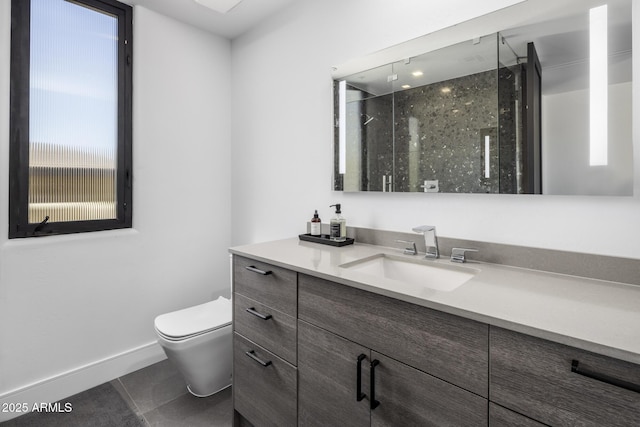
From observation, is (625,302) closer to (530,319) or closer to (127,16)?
(530,319)

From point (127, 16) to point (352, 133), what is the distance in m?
1.73

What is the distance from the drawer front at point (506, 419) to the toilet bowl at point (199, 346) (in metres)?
1.45

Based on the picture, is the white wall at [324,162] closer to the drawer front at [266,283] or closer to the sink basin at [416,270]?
the sink basin at [416,270]

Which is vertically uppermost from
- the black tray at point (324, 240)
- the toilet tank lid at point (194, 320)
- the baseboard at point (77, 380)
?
the black tray at point (324, 240)

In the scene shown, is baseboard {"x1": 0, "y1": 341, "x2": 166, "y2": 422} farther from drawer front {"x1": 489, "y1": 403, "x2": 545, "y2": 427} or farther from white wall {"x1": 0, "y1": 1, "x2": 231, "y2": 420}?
drawer front {"x1": 489, "y1": 403, "x2": 545, "y2": 427}

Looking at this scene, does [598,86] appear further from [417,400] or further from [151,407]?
[151,407]

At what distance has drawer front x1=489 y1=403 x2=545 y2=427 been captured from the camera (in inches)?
29.8

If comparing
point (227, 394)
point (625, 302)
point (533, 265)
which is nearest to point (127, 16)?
point (227, 394)

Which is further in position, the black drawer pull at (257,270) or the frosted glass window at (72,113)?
the frosted glass window at (72,113)

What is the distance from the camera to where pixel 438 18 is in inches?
58.3

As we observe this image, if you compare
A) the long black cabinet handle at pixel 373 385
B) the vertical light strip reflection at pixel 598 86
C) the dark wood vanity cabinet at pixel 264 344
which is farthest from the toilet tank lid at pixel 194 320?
the vertical light strip reflection at pixel 598 86

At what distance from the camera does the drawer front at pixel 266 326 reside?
1339mm

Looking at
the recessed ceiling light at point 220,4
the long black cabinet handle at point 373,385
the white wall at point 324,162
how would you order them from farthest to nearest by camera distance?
the recessed ceiling light at point 220,4 < the white wall at point 324,162 < the long black cabinet handle at point 373,385

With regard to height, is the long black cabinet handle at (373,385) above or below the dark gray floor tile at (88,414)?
above
